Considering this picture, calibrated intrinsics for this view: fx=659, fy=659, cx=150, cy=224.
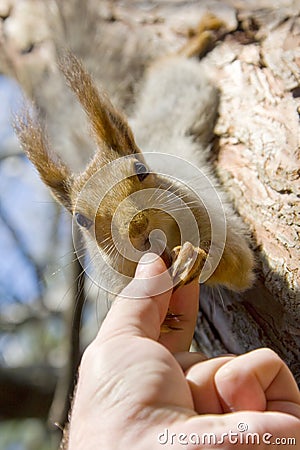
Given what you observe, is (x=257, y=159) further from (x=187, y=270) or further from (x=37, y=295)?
(x=37, y=295)

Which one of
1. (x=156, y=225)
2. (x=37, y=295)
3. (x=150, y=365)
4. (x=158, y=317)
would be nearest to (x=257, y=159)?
(x=156, y=225)

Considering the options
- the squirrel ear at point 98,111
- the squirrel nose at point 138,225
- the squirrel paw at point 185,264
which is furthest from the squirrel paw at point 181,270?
the squirrel ear at point 98,111

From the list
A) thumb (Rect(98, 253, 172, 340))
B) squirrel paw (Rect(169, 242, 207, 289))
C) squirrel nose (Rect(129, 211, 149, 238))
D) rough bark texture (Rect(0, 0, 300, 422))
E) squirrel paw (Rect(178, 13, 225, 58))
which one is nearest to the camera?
thumb (Rect(98, 253, 172, 340))

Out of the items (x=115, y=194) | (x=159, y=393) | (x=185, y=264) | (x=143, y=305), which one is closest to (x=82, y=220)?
(x=115, y=194)

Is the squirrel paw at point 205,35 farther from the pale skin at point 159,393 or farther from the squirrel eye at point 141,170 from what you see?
the pale skin at point 159,393

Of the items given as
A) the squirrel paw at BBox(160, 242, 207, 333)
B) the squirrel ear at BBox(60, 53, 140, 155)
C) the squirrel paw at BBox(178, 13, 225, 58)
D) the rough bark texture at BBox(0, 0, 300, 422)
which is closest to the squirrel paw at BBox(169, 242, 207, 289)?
the squirrel paw at BBox(160, 242, 207, 333)

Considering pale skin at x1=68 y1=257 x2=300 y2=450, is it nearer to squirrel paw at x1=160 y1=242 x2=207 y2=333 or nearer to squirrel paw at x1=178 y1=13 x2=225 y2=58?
squirrel paw at x1=160 y1=242 x2=207 y2=333

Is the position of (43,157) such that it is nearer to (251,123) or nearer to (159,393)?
(251,123)
